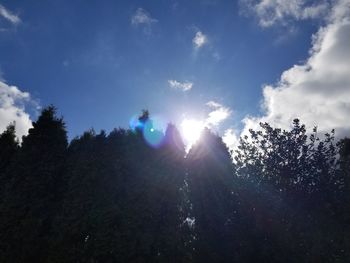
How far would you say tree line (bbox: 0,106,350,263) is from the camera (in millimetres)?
21156

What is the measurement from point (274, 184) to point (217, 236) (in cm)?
849

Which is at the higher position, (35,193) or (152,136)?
(152,136)

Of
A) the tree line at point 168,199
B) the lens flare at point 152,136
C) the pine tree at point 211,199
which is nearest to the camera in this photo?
the tree line at point 168,199

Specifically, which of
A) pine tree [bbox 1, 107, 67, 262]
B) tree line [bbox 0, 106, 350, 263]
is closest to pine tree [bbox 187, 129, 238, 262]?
tree line [bbox 0, 106, 350, 263]

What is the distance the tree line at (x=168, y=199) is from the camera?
21.2 meters

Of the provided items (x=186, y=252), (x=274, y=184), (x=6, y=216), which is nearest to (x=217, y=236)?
(x=186, y=252)

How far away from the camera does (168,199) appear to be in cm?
2953

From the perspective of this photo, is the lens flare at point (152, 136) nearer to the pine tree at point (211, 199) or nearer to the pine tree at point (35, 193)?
the pine tree at point (211, 199)

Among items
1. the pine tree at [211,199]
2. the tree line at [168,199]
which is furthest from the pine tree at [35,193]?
the pine tree at [211,199]

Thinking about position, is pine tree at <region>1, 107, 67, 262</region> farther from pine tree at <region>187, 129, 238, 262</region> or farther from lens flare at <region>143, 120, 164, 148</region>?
pine tree at <region>187, 129, 238, 262</region>

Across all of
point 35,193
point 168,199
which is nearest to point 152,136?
point 168,199

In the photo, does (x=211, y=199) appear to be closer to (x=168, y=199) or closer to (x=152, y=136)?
(x=168, y=199)

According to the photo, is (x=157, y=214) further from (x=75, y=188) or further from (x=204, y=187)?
(x=75, y=188)

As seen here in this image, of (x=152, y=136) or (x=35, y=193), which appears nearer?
(x=35, y=193)
